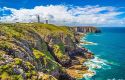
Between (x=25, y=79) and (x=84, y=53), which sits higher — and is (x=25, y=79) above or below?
above

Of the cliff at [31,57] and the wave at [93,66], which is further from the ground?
the cliff at [31,57]

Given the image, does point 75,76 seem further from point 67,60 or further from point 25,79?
point 25,79

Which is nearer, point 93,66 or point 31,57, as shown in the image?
point 31,57

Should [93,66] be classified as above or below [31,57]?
below

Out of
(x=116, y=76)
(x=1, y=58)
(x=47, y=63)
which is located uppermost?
(x=1, y=58)

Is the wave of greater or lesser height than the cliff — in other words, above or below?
below

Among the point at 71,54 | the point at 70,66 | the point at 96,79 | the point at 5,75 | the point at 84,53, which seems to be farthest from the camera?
the point at 84,53

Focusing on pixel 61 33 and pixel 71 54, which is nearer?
pixel 71 54

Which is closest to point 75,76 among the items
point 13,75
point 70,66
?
point 70,66

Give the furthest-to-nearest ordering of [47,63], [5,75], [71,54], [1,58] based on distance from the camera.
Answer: [71,54], [47,63], [1,58], [5,75]

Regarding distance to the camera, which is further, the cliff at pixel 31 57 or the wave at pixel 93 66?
the wave at pixel 93 66
